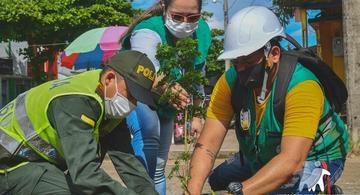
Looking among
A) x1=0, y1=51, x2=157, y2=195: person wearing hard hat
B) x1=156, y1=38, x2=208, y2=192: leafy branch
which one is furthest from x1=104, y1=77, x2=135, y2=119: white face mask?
x1=156, y1=38, x2=208, y2=192: leafy branch

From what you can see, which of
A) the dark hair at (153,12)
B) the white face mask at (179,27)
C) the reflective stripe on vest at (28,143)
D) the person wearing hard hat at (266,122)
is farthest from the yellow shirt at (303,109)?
the dark hair at (153,12)

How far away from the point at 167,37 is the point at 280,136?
1.27 m

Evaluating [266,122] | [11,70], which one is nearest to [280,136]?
[266,122]

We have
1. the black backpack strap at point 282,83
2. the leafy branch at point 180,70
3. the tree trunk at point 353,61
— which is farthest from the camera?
the tree trunk at point 353,61

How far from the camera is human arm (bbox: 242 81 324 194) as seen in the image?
320 centimetres

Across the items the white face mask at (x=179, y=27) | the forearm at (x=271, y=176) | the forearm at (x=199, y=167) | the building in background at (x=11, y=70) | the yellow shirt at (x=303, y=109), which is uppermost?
the white face mask at (x=179, y=27)

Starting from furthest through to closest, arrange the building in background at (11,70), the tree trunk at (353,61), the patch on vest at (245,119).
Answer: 1. the building in background at (11,70)
2. the tree trunk at (353,61)
3. the patch on vest at (245,119)

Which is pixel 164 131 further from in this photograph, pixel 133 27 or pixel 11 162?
pixel 11 162

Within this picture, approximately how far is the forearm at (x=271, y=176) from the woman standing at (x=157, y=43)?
0.87m

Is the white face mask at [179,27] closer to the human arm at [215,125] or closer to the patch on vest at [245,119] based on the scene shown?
the human arm at [215,125]

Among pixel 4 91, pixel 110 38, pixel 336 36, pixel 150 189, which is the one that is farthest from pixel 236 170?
pixel 4 91

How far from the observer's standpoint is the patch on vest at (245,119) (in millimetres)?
3618

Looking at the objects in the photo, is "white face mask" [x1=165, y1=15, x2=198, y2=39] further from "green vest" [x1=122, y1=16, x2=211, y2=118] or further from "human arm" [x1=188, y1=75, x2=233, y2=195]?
"human arm" [x1=188, y1=75, x2=233, y2=195]

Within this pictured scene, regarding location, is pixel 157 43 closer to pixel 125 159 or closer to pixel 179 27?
pixel 179 27
